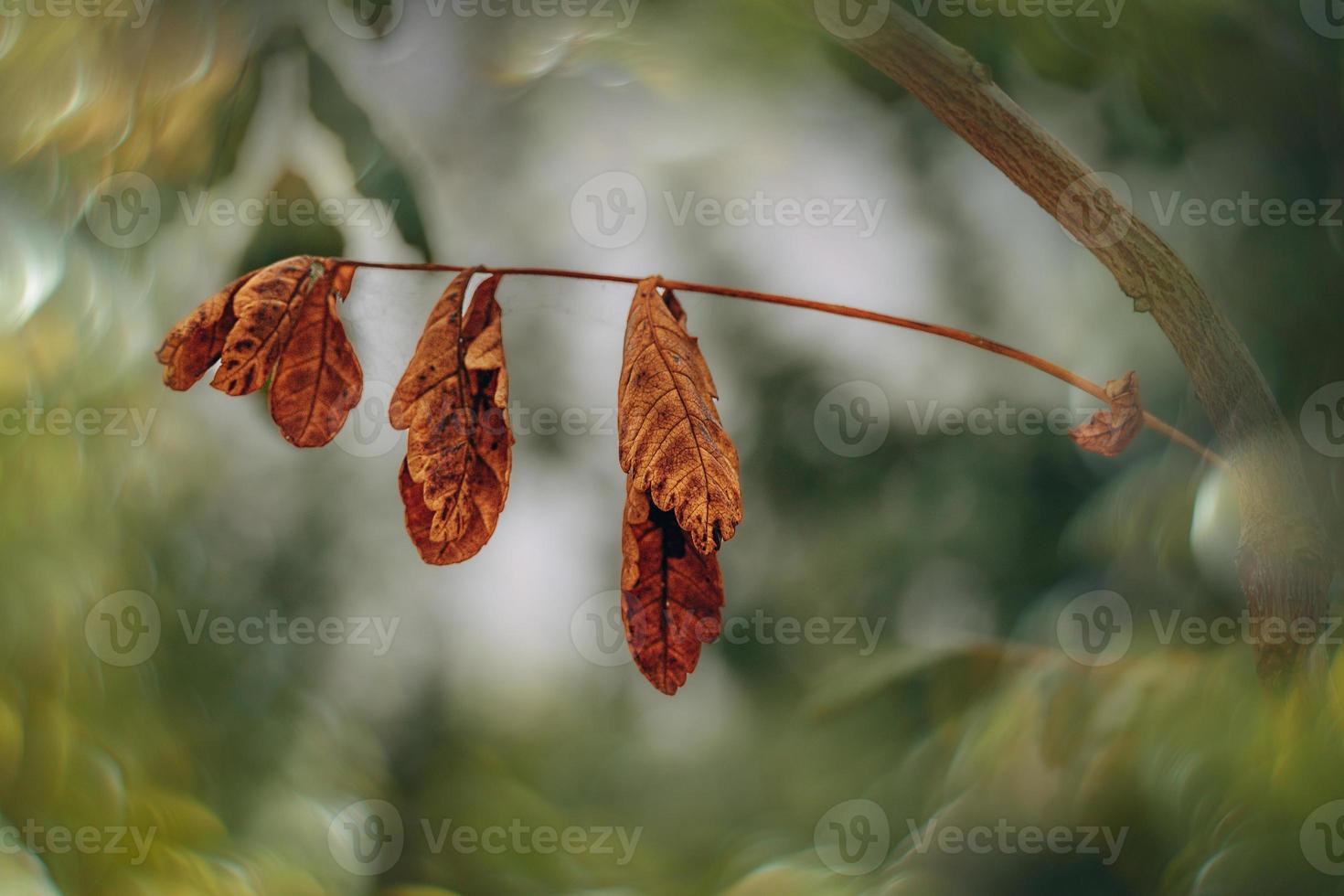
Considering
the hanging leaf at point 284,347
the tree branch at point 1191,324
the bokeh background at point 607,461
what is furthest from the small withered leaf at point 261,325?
the tree branch at point 1191,324

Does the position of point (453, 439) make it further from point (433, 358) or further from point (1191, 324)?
point (1191, 324)

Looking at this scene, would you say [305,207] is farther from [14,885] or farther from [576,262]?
[14,885]

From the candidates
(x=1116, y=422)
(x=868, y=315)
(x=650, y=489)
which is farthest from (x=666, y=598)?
(x=1116, y=422)

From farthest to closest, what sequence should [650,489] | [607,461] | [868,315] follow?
[607,461]
[868,315]
[650,489]

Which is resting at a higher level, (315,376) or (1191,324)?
(1191,324)

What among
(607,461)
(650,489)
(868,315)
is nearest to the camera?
(650,489)

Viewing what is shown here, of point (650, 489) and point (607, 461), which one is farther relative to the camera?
point (607, 461)
